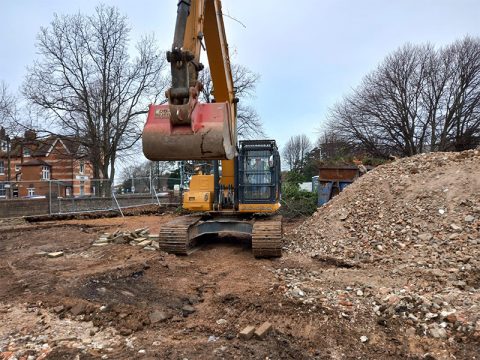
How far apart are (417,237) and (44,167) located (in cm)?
4857

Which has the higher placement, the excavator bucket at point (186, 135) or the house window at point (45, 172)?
the house window at point (45, 172)

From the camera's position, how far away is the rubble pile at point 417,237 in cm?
485

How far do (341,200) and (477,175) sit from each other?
338 centimetres

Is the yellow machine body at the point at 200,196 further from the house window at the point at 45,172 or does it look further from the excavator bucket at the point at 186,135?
the house window at the point at 45,172

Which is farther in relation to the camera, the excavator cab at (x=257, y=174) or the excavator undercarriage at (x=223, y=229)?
the excavator cab at (x=257, y=174)

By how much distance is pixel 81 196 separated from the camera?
2075 cm

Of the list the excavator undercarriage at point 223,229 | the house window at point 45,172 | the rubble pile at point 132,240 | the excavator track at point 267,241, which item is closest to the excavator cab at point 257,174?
the excavator undercarriage at point 223,229

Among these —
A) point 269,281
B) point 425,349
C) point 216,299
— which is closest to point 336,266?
point 269,281

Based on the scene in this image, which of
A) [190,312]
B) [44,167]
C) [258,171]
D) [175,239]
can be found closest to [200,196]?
[175,239]

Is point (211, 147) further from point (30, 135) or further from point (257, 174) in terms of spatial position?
point (30, 135)

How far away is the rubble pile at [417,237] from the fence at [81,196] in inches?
465

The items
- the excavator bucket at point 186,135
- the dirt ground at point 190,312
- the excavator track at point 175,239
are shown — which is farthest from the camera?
the excavator track at point 175,239

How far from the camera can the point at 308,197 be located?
18672mm

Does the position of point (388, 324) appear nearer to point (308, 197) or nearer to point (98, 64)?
point (308, 197)
